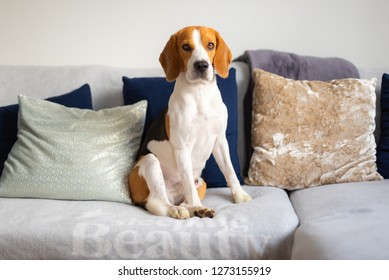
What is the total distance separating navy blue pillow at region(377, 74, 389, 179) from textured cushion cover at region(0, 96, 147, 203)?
118 cm

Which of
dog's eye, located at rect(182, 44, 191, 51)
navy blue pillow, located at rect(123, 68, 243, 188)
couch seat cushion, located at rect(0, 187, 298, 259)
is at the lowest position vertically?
couch seat cushion, located at rect(0, 187, 298, 259)

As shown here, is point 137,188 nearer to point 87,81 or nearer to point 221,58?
point 221,58

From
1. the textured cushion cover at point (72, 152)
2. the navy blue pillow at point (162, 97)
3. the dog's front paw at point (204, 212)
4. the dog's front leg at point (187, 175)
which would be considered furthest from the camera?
the navy blue pillow at point (162, 97)

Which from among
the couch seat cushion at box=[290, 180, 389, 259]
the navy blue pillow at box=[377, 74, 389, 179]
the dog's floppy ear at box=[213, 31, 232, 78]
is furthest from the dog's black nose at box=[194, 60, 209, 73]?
the navy blue pillow at box=[377, 74, 389, 179]

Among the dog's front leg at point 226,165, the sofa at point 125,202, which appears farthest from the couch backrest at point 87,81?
the dog's front leg at point 226,165

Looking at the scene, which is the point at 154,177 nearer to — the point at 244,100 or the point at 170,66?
the point at 170,66

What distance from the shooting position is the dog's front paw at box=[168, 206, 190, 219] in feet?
5.58

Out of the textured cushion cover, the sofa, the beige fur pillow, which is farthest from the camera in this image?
the beige fur pillow

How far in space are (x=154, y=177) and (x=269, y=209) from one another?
49 cm

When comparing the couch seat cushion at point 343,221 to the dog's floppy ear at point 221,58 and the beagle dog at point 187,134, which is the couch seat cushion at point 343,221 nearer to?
the beagle dog at point 187,134

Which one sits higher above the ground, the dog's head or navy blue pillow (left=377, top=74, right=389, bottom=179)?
the dog's head

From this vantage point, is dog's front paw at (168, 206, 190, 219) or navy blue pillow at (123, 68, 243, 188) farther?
navy blue pillow at (123, 68, 243, 188)

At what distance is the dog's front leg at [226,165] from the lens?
6.29 ft

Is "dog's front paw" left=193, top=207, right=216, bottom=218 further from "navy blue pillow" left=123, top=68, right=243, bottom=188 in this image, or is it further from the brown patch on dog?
"navy blue pillow" left=123, top=68, right=243, bottom=188
